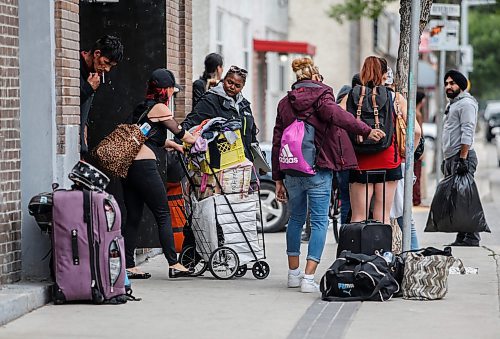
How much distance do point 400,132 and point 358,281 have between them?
5.83 ft

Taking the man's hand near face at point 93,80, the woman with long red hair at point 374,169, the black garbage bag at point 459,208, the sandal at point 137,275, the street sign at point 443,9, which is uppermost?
the street sign at point 443,9

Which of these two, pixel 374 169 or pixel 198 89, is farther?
pixel 198 89

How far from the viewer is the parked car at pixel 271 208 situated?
15.1 metres

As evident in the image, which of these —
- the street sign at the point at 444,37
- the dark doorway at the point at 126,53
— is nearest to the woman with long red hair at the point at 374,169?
Answer: the dark doorway at the point at 126,53

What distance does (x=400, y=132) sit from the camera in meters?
10.4

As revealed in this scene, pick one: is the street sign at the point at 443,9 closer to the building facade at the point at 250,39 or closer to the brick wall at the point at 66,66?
the building facade at the point at 250,39

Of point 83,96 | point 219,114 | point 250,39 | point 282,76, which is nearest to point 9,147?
point 83,96

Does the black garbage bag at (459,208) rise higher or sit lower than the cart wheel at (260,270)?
higher

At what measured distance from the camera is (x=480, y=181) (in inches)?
1110

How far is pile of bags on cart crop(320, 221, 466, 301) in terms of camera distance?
9164mm

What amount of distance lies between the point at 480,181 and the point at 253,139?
18.2 metres

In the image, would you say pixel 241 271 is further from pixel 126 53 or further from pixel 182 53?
pixel 182 53

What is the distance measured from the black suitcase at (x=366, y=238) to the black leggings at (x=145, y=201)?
1480mm

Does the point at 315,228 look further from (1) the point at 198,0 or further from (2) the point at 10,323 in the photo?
(1) the point at 198,0
